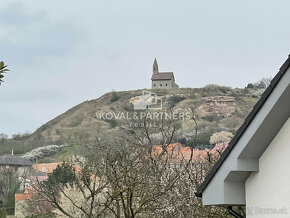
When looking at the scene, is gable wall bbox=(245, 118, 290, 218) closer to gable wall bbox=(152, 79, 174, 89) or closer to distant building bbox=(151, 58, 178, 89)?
distant building bbox=(151, 58, 178, 89)

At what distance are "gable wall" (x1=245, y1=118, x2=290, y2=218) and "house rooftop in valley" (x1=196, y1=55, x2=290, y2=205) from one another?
0.22ft

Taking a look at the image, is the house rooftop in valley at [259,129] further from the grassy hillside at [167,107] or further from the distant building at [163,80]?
the distant building at [163,80]

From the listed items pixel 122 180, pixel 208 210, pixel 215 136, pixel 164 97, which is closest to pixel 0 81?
pixel 122 180

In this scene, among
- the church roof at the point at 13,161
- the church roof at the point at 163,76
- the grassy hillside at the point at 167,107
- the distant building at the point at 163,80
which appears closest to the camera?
A: the church roof at the point at 13,161

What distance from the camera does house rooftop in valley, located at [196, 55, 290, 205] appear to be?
4273 millimetres

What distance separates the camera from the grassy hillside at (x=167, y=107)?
87.4m

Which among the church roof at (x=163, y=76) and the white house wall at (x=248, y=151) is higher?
the church roof at (x=163, y=76)

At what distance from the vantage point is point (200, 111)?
103875 millimetres

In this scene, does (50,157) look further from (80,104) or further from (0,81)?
(0,81)

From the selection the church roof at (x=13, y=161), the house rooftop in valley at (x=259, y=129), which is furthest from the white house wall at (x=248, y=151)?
the church roof at (x=13, y=161)

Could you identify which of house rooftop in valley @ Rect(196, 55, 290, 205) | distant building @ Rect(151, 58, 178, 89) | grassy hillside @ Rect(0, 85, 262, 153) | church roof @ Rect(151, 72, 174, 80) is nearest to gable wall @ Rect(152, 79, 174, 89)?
distant building @ Rect(151, 58, 178, 89)

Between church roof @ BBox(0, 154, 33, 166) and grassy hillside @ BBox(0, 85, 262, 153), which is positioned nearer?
church roof @ BBox(0, 154, 33, 166)

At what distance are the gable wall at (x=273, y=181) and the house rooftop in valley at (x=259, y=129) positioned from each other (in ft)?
0.22

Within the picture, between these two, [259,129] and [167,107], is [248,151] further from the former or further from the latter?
[167,107]
